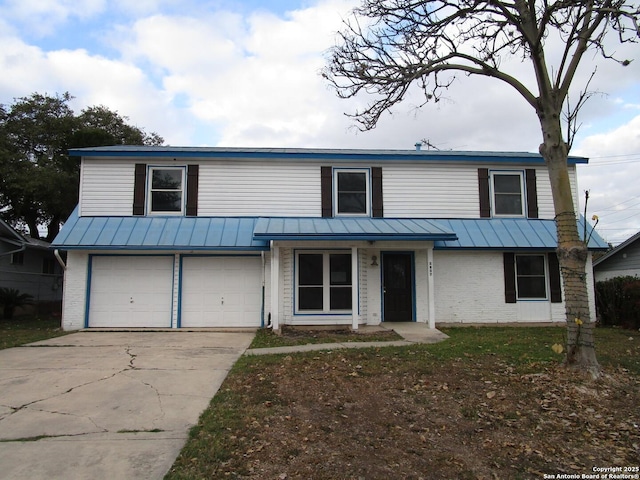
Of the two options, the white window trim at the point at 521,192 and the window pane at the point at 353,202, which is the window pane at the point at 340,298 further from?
the white window trim at the point at 521,192

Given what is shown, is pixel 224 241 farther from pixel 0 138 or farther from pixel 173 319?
pixel 0 138

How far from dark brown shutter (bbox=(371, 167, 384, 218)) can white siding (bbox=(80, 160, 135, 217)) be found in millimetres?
7891

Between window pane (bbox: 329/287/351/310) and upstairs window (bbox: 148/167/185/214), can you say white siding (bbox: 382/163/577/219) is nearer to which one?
window pane (bbox: 329/287/351/310)

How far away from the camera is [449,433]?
15.1 ft

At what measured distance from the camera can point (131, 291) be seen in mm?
12680

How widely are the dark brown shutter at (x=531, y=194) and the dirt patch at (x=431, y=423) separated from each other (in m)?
8.31

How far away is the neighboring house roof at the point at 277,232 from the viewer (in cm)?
1157

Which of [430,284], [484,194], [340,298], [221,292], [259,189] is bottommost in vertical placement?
[340,298]

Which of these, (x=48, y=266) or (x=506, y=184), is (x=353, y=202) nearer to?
(x=506, y=184)

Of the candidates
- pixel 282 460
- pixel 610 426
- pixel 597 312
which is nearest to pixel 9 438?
Result: pixel 282 460

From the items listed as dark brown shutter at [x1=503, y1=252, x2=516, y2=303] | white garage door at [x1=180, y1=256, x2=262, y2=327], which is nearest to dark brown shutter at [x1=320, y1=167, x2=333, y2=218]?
white garage door at [x1=180, y1=256, x2=262, y2=327]

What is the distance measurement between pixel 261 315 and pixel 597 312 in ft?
37.4

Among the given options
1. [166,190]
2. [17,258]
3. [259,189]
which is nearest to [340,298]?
[259,189]

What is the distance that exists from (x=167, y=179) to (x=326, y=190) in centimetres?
527
